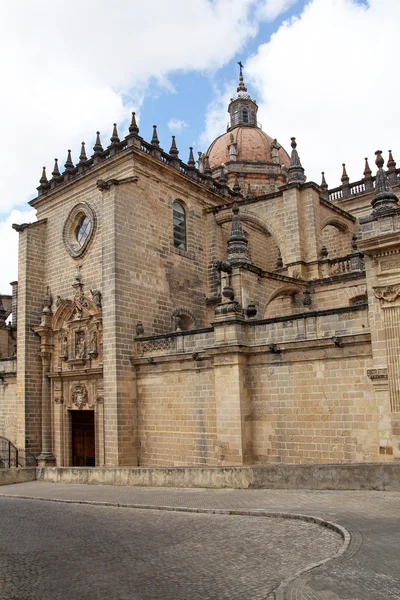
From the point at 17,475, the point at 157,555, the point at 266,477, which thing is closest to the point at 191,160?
the point at 17,475

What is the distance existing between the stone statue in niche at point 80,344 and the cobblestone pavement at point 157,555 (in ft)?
34.8

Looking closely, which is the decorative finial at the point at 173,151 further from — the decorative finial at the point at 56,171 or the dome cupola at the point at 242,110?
the dome cupola at the point at 242,110

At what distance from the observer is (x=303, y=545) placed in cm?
698

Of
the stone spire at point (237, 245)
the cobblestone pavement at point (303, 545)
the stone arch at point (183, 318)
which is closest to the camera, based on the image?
the cobblestone pavement at point (303, 545)

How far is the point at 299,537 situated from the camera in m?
7.35

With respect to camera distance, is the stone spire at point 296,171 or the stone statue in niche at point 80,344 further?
the stone spire at point 296,171

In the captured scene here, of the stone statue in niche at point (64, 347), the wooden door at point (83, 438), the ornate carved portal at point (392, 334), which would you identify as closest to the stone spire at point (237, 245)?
the ornate carved portal at point (392, 334)

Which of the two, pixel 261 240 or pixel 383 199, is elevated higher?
pixel 261 240

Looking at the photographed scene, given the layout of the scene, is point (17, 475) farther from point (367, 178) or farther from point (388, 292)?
point (367, 178)

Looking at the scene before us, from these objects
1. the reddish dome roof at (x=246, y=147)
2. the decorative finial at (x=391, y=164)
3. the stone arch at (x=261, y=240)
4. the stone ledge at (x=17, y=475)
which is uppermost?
the reddish dome roof at (x=246, y=147)

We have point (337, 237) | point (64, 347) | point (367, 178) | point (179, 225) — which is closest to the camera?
point (64, 347)

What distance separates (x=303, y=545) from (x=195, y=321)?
14.6m

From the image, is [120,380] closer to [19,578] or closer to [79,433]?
[79,433]

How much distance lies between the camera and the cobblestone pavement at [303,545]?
530 cm
